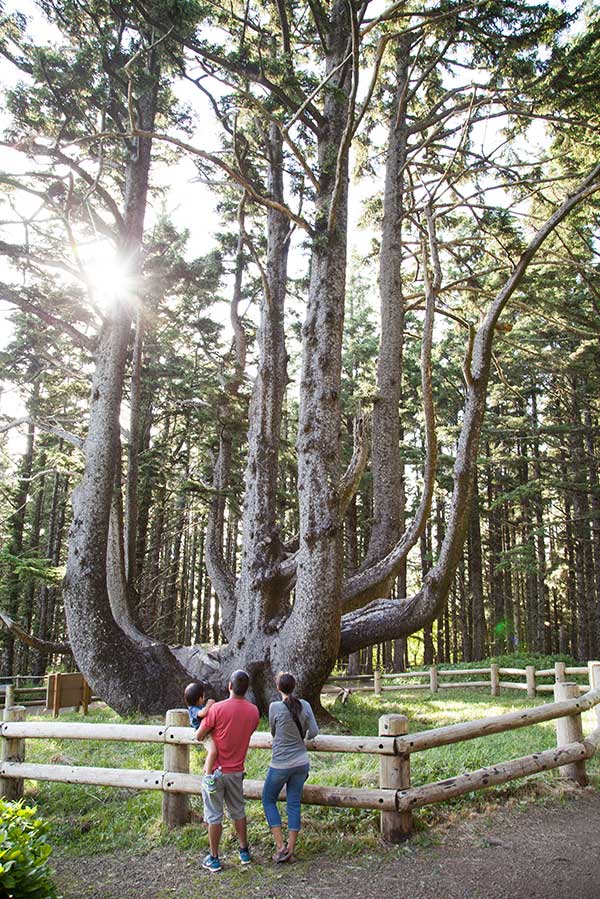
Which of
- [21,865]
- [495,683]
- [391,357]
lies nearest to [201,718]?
[21,865]

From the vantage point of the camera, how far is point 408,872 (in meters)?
4.47

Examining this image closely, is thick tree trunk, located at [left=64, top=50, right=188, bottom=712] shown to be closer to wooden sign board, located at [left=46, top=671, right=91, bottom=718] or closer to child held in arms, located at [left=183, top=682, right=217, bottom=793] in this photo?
wooden sign board, located at [left=46, top=671, right=91, bottom=718]

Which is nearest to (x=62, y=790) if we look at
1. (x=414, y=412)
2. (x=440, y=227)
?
(x=440, y=227)

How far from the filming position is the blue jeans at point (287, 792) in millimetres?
4805

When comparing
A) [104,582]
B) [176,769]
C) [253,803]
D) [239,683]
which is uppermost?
[104,582]

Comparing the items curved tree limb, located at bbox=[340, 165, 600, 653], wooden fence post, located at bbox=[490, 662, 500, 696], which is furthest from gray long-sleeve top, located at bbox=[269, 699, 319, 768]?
wooden fence post, located at bbox=[490, 662, 500, 696]

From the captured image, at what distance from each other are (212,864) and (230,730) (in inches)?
38.4

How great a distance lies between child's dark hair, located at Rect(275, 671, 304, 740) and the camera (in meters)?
4.91

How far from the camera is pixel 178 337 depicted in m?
20.5

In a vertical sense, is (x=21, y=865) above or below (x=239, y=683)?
below

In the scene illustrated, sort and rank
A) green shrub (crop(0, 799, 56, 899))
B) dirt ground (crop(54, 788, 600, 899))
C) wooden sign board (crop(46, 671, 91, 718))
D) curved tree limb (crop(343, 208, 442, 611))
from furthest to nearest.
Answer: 1. wooden sign board (crop(46, 671, 91, 718))
2. curved tree limb (crop(343, 208, 442, 611))
3. dirt ground (crop(54, 788, 600, 899))
4. green shrub (crop(0, 799, 56, 899))

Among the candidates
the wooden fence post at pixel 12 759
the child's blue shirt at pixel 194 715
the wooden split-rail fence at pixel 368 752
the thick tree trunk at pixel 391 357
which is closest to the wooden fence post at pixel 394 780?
the wooden split-rail fence at pixel 368 752

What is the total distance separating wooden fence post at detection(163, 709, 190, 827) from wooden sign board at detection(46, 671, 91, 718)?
26.0 ft

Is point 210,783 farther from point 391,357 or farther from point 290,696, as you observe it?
point 391,357
